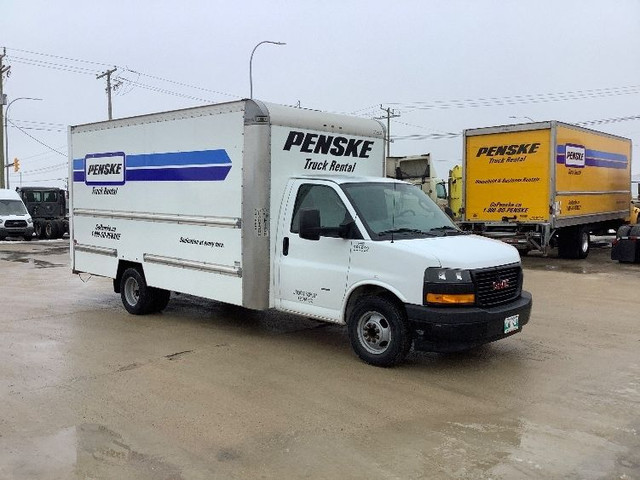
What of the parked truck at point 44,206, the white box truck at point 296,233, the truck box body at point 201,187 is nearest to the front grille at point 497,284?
the white box truck at point 296,233

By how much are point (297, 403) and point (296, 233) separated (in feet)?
7.83

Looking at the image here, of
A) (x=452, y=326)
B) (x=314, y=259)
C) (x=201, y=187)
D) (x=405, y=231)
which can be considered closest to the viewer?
(x=452, y=326)

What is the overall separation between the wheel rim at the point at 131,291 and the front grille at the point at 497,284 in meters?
5.42

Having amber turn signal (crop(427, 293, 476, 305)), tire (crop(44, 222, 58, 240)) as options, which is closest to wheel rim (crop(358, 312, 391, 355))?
amber turn signal (crop(427, 293, 476, 305))

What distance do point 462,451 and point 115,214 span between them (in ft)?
22.7

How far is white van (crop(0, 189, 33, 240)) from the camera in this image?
28953 mm

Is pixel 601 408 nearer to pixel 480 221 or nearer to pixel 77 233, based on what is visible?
pixel 77 233

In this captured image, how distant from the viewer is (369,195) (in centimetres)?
723

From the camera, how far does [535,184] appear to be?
16234 mm

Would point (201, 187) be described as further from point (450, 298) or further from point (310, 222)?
point (450, 298)

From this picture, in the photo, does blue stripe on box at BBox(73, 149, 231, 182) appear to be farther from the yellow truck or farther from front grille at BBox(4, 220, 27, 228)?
front grille at BBox(4, 220, 27, 228)

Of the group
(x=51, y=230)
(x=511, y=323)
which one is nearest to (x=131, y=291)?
(x=511, y=323)

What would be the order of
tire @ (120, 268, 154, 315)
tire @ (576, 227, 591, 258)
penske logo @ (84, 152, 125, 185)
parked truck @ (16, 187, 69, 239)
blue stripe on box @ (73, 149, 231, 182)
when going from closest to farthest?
1. blue stripe on box @ (73, 149, 231, 182)
2. tire @ (120, 268, 154, 315)
3. penske logo @ (84, 152, 125, 185)
4. tire @ (576, 227, 591, 258)
5. parked truck @ (16, 187, 69, 239)

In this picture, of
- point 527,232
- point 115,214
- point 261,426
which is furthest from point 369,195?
point 527,232
